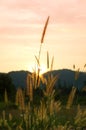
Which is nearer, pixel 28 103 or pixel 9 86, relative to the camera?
pixel 28 103

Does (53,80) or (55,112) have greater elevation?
(53,80)

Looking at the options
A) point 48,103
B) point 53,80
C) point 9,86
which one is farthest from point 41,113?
point 9,86

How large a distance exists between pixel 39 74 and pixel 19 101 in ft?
1.14

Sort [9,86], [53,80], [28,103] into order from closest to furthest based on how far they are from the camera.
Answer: [53,80] → [28,103] → [9,86]

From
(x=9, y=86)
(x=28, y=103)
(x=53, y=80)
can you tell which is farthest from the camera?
(x=9, y=86)

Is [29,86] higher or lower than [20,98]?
higher

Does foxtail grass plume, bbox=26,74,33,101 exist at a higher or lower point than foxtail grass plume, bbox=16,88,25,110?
higher

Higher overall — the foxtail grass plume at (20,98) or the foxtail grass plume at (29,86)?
the foxtail grass plume at (29,86)

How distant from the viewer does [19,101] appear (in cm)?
458

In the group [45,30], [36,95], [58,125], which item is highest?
[45,30]

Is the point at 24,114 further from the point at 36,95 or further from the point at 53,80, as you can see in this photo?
the point at 53,80

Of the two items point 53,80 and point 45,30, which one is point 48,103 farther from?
point 45,30

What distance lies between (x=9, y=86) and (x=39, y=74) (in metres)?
75.5

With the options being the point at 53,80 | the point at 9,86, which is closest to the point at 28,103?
the point at 53,80
